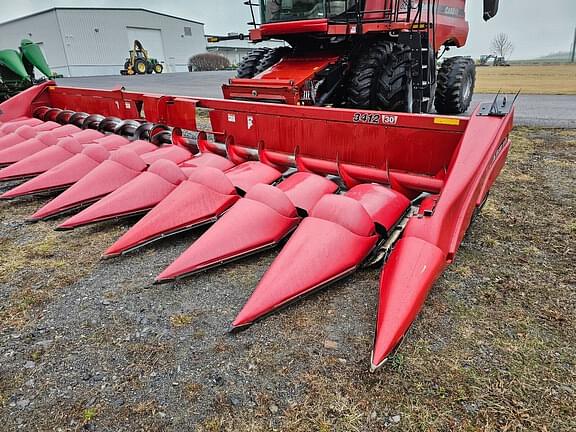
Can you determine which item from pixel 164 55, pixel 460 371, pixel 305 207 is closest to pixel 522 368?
pixel 460 371

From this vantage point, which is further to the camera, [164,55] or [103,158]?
[164,55]

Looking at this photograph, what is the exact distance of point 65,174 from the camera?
11.1ft

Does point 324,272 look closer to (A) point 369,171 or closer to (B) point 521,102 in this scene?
(A) point 369,171

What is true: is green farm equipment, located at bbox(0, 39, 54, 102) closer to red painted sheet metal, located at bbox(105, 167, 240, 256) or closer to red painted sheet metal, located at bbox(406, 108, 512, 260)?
red painted sheet metal, located at bbox(105, 167, 240, 256)

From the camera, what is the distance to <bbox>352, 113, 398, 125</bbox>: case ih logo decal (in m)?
2.81

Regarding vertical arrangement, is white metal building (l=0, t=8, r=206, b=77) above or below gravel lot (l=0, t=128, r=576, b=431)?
above

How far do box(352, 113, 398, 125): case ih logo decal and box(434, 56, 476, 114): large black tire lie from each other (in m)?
4.76

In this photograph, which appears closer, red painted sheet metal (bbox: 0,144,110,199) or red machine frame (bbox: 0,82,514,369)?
red machine frame (bbox: 0,82,514,369)

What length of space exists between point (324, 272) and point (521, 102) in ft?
34.8

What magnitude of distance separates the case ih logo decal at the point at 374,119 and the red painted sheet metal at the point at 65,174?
84.2 inches

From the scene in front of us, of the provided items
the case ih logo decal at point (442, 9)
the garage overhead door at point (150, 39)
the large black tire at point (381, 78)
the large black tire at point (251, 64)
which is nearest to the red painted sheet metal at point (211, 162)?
the large black tire at point (381, 78)

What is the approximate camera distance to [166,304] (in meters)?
2.06

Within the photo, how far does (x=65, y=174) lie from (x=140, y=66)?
29011 millimetres

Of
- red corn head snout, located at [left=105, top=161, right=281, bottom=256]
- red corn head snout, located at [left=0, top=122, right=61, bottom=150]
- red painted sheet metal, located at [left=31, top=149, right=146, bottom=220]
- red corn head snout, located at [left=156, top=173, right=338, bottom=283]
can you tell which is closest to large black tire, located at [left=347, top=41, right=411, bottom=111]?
red corn head snout, located at [left=105, top=161, right=281, bottom=256]
